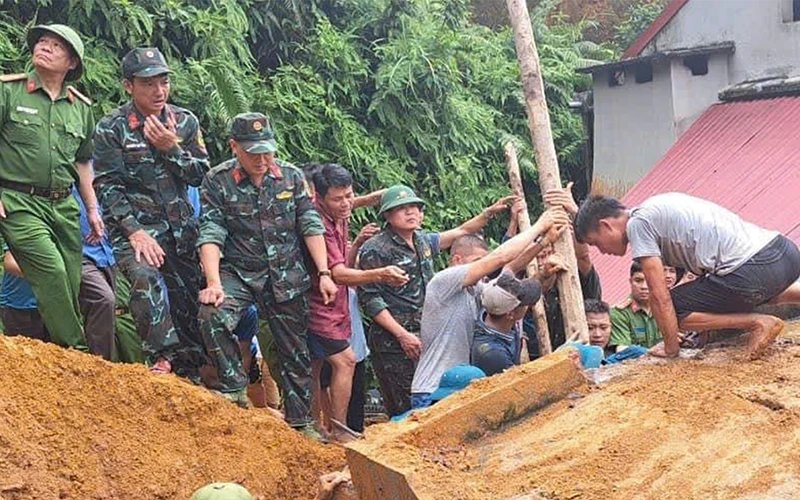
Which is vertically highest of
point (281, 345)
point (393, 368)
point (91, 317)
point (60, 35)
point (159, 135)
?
point (60, 35)

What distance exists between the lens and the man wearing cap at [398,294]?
21.1 ft

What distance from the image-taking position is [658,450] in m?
4.03

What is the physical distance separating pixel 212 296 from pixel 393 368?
167cm

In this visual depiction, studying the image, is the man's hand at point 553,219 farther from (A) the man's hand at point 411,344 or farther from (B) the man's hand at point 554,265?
(A) the man's hand at point 411,344

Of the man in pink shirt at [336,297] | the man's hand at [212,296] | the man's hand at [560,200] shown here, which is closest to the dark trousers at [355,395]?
the man in pink shirt at [336,297]

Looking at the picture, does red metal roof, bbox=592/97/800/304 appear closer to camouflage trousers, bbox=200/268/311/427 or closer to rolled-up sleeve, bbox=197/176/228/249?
camouflage trousers, bbox=200/268/311/427

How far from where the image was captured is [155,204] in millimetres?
5758

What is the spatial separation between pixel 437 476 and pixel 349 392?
93.2 inches

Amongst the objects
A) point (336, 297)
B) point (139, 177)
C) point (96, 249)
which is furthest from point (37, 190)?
point (336, 297)

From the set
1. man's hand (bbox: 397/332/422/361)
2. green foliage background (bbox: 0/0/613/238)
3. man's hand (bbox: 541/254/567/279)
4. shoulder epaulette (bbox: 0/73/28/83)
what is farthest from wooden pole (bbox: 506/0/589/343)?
green foliage background (bbox: 0/0/613/238)

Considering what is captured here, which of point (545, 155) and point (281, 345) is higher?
point (545, 155)

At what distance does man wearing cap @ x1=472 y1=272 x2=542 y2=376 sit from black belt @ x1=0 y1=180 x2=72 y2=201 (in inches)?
98.4

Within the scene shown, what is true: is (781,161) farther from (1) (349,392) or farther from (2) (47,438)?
(2) (47,438)

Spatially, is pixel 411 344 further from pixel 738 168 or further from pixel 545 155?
pixel 738 168
